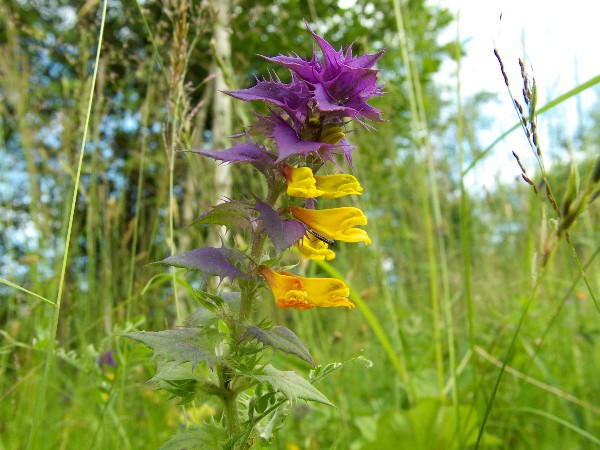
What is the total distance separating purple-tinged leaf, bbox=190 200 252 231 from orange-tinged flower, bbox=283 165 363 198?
0.09 metres

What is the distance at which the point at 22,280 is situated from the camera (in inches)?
113

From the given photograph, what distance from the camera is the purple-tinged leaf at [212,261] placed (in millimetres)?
784

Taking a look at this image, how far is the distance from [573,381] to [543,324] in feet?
1.43

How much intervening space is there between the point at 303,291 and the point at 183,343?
0.67ft

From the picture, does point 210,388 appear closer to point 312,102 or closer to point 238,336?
point 238,336

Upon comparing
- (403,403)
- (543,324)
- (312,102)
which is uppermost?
(312,102)

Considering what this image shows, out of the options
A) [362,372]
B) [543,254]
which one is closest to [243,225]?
[543,254]

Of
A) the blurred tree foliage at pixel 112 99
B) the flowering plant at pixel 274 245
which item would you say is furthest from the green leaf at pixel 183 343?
the blurred tree foliage at pixel 112 99

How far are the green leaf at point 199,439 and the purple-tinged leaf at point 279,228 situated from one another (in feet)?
1.00

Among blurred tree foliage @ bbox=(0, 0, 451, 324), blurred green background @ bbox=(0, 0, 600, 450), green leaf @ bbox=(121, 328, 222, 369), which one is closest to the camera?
green leaf @ bbox=(121, 328, 222, 369)

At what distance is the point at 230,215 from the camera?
2.87 ft

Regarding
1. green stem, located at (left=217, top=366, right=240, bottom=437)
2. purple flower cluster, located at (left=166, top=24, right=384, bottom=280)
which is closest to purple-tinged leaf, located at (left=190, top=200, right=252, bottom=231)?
purple flower cluster, located at (left=166, top=24, right=384, bottom=280)

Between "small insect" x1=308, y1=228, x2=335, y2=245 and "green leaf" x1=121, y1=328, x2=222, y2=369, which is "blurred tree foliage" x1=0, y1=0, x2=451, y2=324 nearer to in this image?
"small insect" x1=308, y1=228, x2=335, y2=245

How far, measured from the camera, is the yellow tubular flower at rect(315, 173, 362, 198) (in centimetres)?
86
